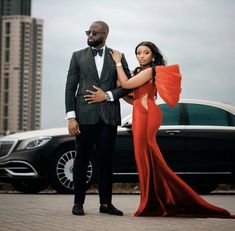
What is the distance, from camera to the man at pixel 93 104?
7.25 metres

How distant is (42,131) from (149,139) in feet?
15.6

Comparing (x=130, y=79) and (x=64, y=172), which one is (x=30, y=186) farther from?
(x=130, y=79)

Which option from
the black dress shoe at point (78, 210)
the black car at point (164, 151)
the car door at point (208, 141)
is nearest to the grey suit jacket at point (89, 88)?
the black dress shoe at point (78, 210)

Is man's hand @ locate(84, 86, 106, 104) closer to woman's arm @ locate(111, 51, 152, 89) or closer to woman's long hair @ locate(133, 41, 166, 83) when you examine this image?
woman's arm @ locate(111, 51, 152, 89)

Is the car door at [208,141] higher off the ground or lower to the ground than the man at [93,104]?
lower

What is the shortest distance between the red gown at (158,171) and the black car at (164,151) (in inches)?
155

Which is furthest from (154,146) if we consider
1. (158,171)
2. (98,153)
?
(98,153)

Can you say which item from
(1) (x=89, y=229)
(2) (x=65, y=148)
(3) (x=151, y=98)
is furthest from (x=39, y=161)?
A: (1) (x=89, y=229)

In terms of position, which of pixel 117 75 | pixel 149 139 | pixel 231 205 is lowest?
pixel 231 205

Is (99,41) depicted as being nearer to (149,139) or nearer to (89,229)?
(149,139)

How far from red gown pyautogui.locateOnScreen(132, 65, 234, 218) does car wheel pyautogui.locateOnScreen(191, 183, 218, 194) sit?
5444 millimetres

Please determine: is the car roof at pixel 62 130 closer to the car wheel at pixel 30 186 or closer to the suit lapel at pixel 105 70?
the car wheel at pixel 30 186

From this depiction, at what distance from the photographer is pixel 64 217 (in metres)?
7.08

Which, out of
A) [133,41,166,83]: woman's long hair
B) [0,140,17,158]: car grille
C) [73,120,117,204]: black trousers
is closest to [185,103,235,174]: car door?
[0,140,17,158]: car grille
